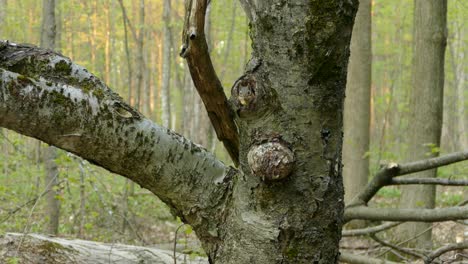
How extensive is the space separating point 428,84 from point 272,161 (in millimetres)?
5403

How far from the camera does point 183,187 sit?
183 cm

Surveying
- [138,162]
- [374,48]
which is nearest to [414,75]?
[138,162]

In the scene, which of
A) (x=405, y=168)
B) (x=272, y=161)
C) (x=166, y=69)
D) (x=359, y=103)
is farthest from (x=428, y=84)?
(x=166, y=69)

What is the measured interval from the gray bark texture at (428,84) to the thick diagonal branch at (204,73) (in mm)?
4878

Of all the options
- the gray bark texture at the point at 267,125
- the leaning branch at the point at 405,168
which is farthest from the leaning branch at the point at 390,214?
the gray bark texture at the point at 267,125

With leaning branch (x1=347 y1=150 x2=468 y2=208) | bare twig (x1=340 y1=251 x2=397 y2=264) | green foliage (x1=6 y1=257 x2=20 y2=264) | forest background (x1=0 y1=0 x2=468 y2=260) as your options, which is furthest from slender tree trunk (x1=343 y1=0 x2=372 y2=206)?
green foliage (x1=6 y1=257 x2=20 y2=264)

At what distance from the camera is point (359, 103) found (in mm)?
8242

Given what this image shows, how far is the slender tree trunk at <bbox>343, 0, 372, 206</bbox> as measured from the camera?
26.9 feet

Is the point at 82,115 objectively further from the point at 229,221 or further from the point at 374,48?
the point at 374,48

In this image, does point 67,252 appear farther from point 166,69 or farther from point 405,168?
point 166,69

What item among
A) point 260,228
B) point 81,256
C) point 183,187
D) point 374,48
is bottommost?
point 81,256

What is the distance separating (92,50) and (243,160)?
87.7 feet

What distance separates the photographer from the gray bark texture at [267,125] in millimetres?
1629

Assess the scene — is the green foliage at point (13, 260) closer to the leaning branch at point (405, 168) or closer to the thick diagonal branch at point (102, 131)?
the thick diagonal branch at point (102, 131)
